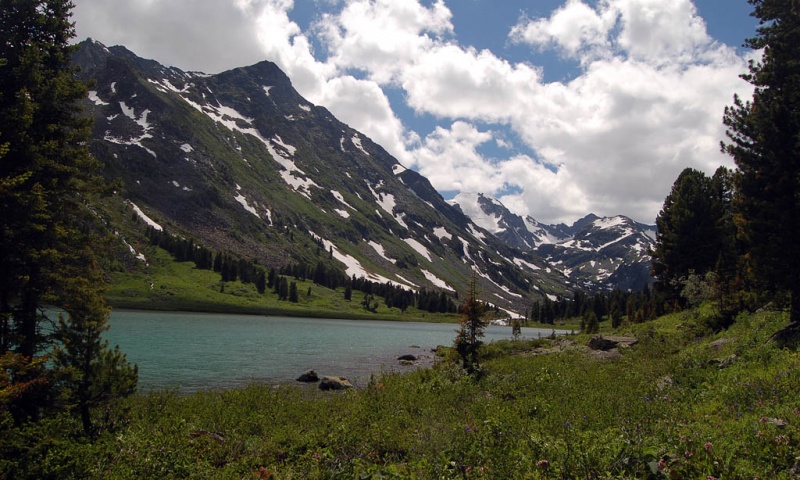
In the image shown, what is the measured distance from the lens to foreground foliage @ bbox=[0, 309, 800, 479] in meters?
8.74

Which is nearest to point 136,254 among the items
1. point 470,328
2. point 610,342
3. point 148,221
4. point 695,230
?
point 148,221

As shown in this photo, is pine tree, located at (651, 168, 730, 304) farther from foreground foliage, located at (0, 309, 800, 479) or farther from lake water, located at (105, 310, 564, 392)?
lake water, located at (105, 310, 564, 392)

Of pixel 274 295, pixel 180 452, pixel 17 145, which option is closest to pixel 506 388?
pixel 180 452

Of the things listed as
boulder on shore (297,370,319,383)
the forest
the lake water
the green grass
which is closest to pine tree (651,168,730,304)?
the forest

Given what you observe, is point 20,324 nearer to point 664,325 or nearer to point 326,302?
point 664,325

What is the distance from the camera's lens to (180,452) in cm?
1107

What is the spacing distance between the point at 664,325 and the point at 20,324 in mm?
42597

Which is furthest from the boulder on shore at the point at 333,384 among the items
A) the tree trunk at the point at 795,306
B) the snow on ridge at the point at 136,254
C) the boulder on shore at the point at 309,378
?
the snow on ridge at the point at 136,254

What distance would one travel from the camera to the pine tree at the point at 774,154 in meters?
21.1

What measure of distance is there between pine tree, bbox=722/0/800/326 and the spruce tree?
29315 millimetres

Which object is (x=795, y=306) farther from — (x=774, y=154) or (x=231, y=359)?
(x=231, y=359)

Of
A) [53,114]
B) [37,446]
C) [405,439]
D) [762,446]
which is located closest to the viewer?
[762,446]

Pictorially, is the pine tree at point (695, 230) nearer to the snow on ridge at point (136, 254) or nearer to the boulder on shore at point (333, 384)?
the boulder on shore at point (333, 384)

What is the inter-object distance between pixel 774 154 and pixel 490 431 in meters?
21.3
